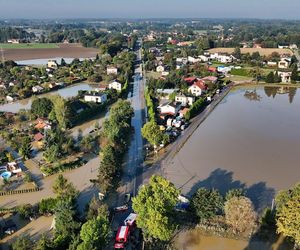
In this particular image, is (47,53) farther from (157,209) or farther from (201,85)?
(157,209)

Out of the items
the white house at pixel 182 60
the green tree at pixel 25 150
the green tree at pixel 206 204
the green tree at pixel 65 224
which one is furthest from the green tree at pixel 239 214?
the white house at pixel 182 60

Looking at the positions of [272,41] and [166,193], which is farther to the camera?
[272,41]

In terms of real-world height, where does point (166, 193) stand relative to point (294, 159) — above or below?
above

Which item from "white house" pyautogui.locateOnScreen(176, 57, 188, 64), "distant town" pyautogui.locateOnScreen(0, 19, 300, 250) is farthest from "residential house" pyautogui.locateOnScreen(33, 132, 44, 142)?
"white house" pyautogui.locateOnScreen(176, 57, 188, 64)

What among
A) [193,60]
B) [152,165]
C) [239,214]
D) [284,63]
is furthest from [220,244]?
[193,60]

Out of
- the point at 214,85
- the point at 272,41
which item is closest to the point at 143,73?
the point at 214,85

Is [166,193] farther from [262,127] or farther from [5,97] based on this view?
[5,97]

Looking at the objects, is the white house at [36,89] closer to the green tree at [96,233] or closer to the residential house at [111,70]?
the residential house at [111,70]
